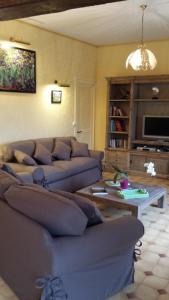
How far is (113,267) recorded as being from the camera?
7.09ft

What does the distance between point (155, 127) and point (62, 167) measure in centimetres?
257

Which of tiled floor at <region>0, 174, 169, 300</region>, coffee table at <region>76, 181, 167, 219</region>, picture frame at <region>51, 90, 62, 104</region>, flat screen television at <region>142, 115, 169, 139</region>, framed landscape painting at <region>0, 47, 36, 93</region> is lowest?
tiled floor at <region>0, 174, 169, 300</region>

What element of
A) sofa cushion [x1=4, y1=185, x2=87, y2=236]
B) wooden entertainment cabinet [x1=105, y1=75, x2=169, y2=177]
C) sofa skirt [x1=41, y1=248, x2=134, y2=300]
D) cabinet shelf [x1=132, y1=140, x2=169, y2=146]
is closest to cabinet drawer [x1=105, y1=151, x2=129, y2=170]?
wooden entertainment cabinet [x1=105, y1=75, x2=169, y2=177]

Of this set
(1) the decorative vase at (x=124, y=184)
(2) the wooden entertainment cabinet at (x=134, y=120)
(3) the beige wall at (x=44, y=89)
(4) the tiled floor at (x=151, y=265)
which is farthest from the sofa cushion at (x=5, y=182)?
(2) the wooden entertainment cabinet at (x=134, y=120)

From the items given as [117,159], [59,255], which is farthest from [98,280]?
[117,159]

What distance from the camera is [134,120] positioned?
6637 millimetres

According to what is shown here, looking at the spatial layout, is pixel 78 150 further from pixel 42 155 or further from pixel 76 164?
pixel 42 155

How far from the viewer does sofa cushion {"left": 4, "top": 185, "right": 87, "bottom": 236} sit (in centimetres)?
178

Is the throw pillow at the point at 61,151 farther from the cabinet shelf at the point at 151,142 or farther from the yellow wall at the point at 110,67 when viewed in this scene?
the yellow wall at the point at 110,67

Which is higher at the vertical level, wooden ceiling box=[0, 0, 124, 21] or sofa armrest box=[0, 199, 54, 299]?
wooden ceiling box=[0, 0, 124, 21]

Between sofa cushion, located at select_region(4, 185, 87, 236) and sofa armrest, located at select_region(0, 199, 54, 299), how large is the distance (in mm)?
50

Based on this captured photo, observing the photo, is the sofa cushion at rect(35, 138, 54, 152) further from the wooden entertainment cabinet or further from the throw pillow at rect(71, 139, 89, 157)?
the wooden entertainment cabinet

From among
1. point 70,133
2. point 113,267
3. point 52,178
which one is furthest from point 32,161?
point 113,267

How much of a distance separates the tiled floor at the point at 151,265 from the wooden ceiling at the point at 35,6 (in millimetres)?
2194
